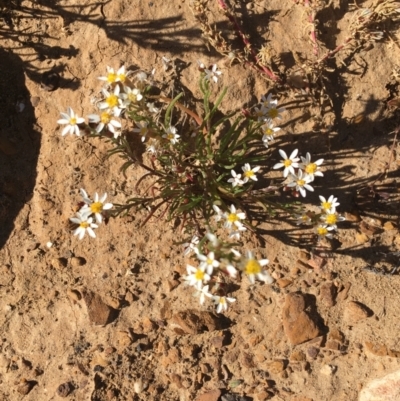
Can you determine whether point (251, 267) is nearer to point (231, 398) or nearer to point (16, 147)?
point (231, 398)

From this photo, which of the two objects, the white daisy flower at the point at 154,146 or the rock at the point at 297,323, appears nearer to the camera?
the white daisy flower at the point at 154,146

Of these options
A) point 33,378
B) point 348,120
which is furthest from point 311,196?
point 33,378

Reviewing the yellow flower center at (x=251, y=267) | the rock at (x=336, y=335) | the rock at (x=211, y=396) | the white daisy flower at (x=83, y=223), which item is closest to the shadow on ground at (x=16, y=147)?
the white daisy flower at (x=83, y=223)

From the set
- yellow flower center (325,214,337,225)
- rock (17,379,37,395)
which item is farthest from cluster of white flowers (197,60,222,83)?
rock (17,379,37,395)

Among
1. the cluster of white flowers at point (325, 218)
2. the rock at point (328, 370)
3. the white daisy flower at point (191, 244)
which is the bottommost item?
the rock at point (328, 370)

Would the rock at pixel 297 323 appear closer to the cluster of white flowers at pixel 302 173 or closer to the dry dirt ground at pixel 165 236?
the dry dirt ground at pixel 165 236
